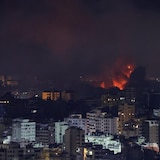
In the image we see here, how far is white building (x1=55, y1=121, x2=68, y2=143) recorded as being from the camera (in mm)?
5215

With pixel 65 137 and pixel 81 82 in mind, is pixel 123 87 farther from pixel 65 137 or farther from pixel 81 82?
pixel 65 137

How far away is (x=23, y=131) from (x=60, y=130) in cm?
34

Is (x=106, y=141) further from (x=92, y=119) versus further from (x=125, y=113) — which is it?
(x=125, y=113)

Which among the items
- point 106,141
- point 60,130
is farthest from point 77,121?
point 106,141

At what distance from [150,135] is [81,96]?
3.17 feet

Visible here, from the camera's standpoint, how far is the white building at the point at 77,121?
5.66m

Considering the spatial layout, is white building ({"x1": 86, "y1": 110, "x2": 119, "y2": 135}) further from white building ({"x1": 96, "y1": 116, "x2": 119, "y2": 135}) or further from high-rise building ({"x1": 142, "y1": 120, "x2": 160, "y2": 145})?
high-rise building ({"x1": 142, "y1": 120, "x2": 160, "y2": 145})

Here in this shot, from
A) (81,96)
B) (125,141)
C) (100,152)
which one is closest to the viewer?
(100,152)

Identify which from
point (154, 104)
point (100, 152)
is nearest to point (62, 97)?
point (154, 104)

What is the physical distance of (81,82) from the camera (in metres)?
6.12

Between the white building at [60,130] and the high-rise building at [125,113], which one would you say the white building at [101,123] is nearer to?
the high-rise building at [125,113]

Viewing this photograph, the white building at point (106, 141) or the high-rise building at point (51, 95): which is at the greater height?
the high-rise building at point (51, 95)

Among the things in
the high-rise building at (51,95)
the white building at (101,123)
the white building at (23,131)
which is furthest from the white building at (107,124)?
the white building at (23,131)

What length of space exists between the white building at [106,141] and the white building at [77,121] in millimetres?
264
